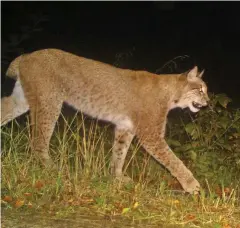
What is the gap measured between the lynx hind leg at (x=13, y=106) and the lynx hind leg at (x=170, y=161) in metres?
1.35

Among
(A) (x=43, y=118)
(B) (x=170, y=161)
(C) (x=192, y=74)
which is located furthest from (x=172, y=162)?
(A) (x=43, y=118)

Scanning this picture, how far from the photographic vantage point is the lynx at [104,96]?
22.2 feet

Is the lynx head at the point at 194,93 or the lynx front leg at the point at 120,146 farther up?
the lynx head at the point at 194,93

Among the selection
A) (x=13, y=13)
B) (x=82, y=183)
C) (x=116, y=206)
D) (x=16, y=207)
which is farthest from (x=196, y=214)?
(x=13, y=13)

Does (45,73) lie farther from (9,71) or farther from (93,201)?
(93,201)

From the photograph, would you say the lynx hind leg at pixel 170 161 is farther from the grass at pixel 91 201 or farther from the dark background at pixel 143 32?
the dark background at pixel 143 32

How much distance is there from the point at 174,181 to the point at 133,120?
2.44ft

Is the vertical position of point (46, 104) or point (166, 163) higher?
point (46, 104)

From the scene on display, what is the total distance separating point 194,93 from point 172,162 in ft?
2.97

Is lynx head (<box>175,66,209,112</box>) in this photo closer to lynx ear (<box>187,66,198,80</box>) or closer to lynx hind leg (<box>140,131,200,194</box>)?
lynx ear (<box>187,66,198,80</box>)

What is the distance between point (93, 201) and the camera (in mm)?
5133

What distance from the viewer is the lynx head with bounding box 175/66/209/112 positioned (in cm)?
709

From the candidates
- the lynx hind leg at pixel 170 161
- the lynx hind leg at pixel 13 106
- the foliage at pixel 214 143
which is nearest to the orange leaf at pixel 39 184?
the lynx hind leg at pixel 170 161

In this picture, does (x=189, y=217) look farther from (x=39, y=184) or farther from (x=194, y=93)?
(x=194, y=93)
